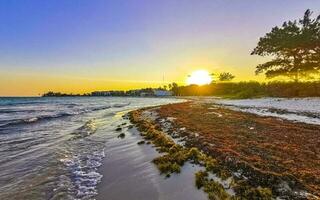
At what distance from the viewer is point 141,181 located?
9258mm

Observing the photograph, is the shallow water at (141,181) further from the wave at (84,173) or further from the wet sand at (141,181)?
the wave at (84,173)

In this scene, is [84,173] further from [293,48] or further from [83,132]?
[293,48]

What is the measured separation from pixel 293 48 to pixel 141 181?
161 feet

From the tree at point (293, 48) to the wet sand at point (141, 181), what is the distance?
4451 centimetres

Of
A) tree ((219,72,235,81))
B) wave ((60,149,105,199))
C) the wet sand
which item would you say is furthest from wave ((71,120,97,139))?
tree ((219,72,235,81))

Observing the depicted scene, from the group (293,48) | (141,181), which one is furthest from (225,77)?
(141,181)

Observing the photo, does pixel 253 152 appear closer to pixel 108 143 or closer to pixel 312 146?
pixel 312 146

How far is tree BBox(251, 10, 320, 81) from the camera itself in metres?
49.8

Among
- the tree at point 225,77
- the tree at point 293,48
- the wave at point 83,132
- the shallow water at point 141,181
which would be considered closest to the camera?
the shallow water at point 141,181

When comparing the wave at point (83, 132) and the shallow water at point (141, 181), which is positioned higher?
the shallow water at point (141, 181)

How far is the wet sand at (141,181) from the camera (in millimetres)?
7957

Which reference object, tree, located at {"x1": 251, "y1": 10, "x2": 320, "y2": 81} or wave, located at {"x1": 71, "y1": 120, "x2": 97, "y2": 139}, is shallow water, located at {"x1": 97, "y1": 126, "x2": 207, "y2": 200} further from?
tree, located at {"x1": 251, "y1": 10, "x2": 320, "y2": 81}

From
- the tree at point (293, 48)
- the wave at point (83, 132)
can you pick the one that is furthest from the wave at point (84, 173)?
the tree at point (293, 48)

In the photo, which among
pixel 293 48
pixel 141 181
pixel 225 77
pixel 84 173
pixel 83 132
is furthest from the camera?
pixel 225 77
